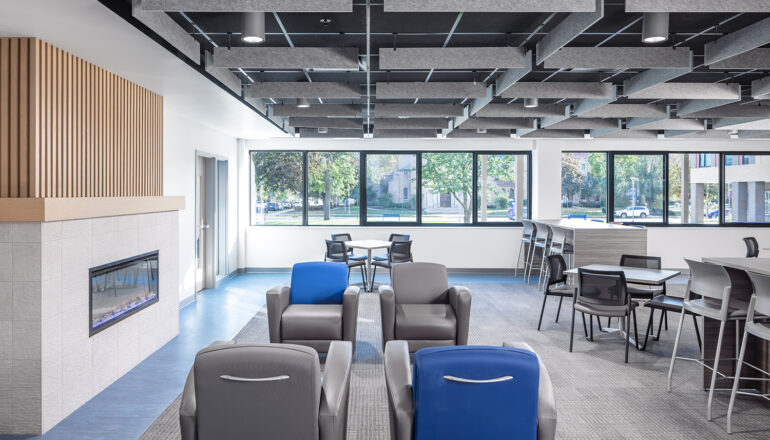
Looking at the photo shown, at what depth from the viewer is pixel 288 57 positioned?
14.7ft

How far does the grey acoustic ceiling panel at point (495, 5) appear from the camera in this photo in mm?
3117

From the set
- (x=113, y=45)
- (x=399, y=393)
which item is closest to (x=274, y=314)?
(x=399, y=393)

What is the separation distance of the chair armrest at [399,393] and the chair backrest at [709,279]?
2517mm

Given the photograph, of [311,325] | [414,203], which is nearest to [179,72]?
[311,325]

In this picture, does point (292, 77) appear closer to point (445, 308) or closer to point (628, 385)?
point (445, 308)

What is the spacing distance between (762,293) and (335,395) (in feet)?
9.84

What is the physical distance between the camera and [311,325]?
4.82 meters

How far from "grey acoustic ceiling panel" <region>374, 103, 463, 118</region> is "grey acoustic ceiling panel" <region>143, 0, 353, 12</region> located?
394cm

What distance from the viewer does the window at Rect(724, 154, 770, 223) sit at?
11070mm

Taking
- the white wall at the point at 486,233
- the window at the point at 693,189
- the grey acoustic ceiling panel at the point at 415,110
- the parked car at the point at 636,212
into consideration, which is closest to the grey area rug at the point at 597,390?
the grey acoustic ceiling panel at the point at 415,110

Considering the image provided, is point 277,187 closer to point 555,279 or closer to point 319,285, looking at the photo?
point 319,285

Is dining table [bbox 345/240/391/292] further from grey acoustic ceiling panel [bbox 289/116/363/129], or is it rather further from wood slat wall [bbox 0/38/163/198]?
wood slat wall [bbox 0/38/163/198]

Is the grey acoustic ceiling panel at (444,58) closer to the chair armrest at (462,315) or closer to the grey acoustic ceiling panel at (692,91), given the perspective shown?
the chair armrest at (462,315)

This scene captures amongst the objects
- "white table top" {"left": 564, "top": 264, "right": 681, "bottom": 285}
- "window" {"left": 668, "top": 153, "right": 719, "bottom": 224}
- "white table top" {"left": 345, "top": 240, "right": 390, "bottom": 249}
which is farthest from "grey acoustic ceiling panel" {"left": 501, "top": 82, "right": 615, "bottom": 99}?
"window" {"left": 668, "top": 153, "right": 719, "bottom": 224}
